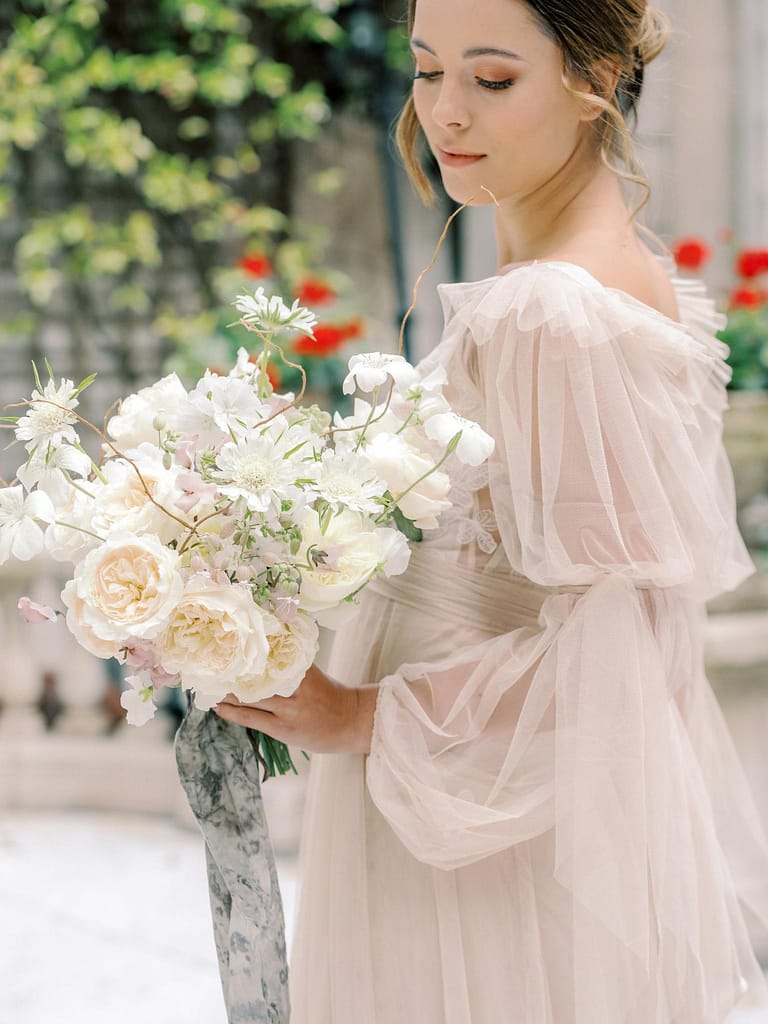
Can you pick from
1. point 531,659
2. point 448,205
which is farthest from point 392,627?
point 448,205

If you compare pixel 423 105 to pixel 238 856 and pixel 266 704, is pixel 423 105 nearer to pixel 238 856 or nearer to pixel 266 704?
pixel 266 704

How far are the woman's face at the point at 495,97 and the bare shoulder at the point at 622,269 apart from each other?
0.34 feet

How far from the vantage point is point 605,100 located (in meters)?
1.13

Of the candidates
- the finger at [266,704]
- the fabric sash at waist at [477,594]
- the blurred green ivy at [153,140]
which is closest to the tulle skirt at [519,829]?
the fabric sash at waist at [477,594]

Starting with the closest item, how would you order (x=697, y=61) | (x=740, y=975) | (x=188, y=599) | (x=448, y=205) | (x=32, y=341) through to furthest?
(x=188, y=599) < (x=740, y=975) < (x=697, y=61) < (x=448, y=205) < (x=32, y=341)

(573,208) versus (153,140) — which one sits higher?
(573,208)

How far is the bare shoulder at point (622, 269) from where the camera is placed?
3.61ft

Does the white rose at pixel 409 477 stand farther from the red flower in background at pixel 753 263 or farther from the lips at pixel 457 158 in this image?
the red flower in background at pixel 753 263

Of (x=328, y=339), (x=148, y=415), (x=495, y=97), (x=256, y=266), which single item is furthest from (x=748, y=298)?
(x=148, y=415)

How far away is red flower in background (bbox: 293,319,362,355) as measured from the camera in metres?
3.20

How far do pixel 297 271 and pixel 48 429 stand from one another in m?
2.96

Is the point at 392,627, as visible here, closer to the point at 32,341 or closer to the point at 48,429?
the point at 48,429

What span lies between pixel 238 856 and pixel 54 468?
1.44 feet

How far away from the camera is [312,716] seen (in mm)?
1116
